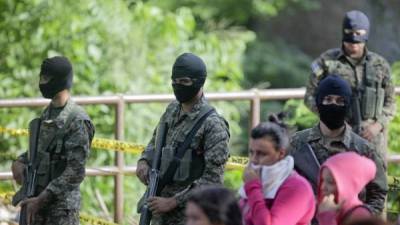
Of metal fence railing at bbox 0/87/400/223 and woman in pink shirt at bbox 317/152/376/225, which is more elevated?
woman in pink shirt at bbox 317/152/376/225

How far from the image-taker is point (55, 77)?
8766 mm

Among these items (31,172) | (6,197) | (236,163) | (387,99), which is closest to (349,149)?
(31,172)

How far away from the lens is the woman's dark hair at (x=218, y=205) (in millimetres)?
5957

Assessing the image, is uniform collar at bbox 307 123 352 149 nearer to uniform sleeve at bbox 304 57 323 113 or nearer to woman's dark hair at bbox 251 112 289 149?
woman's dark hair at bbox 251 112 289 149

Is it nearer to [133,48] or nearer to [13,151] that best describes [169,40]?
[133,48]

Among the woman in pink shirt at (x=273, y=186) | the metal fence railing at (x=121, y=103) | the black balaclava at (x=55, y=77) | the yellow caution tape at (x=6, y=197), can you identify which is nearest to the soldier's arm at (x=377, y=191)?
the woman in pink shirt at (x=273, y=186)

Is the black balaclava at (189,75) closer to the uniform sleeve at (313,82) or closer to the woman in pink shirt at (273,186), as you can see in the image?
the woman in pink shirt at (273,186)

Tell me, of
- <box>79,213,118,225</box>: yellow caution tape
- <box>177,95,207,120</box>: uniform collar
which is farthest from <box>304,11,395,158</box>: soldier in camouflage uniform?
<box>177,95,207,120</box>: uniform collar

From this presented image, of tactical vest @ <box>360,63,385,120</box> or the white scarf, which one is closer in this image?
the white scarf

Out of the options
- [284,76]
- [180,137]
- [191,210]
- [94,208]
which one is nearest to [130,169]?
[94,208]

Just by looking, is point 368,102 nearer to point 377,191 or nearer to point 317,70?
point 317,70

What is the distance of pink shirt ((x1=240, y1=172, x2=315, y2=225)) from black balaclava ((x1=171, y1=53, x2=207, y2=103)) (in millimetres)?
1125

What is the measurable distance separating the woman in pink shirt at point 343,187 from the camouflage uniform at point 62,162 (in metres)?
2.12

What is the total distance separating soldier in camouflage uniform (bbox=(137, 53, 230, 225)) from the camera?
7.82 metres
